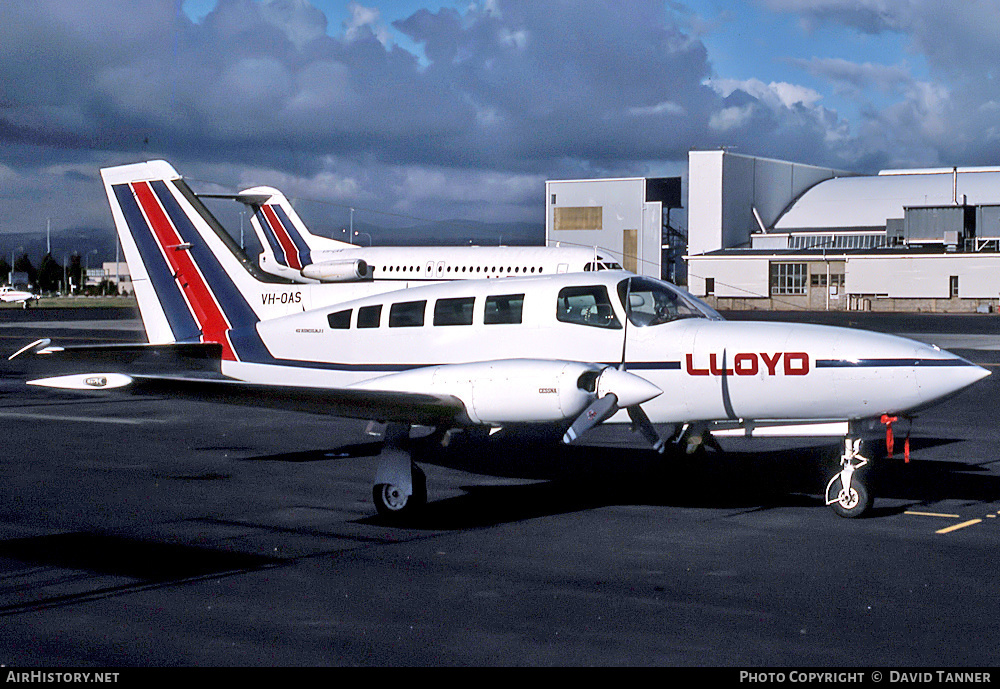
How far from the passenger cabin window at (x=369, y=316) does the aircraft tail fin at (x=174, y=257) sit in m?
3.16

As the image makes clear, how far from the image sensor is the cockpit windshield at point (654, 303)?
1405cm

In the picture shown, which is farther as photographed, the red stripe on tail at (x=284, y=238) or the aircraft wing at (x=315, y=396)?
the red stripe on tail at (x=284, y=238)

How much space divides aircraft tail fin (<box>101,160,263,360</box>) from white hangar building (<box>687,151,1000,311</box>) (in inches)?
3469

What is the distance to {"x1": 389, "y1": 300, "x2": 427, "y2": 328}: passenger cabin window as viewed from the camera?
15.1 metres

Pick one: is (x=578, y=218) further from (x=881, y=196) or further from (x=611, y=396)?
(x=611, y=396)

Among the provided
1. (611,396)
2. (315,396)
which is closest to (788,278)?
(611,396)

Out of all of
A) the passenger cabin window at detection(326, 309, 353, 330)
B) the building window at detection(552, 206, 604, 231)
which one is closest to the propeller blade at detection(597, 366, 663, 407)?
the passenger cabin window at detection(326, 309, 353, 330)

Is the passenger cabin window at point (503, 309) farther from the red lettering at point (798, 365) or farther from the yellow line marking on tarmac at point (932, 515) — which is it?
the yellow line marking on tarmac at point (932, 515)

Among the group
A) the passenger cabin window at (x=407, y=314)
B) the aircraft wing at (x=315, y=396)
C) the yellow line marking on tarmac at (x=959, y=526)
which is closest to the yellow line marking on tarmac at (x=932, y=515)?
the yellow line marking on tarmac at (x=959, y=526)

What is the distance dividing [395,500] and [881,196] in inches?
4570

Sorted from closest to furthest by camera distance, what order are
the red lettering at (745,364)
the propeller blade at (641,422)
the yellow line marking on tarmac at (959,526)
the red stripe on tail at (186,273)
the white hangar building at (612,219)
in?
1. the yellow line marking on tarmac at (959,526)
2. the red lettering at (745,364)
3. the propeller blade at (641,422)
4. the red stripe on tail at (186,273)
5. the white hangar building at (612,219)

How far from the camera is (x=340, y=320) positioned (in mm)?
15656
